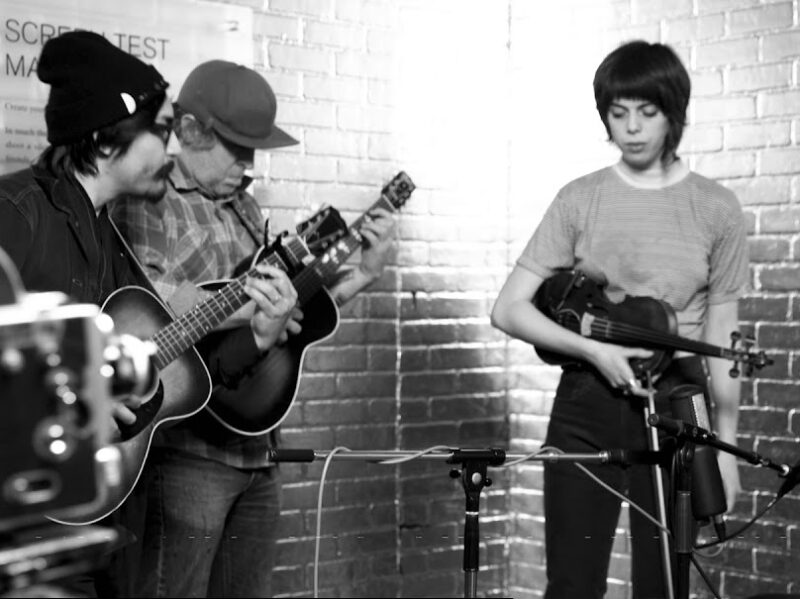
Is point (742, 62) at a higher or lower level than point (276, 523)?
higher

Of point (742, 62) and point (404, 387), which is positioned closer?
point (742, 62)

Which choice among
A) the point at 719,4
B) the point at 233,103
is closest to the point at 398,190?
the point at 233,103

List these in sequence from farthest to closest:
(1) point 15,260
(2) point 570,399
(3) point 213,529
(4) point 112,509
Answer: (3) point 213,529 → (2) point 570,399 → (4) point 112,509 → (1) point 15,260

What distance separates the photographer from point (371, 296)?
12.2 ft

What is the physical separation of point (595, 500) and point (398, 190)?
979mm

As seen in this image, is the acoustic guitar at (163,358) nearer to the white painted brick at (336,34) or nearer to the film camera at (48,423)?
the white painted brick at (336,34)

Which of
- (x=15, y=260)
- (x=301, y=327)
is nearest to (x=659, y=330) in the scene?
(x=301, y=327)

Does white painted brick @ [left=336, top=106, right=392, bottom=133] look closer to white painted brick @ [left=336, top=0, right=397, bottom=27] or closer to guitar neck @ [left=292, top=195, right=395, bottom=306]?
white painted brick @ [left=336, top=0, right=397, bottom=27]

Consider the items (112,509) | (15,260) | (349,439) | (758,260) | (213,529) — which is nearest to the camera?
(15,260)

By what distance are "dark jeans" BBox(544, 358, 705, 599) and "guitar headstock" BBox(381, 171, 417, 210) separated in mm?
758

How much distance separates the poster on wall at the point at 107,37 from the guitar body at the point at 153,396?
0.69 metres

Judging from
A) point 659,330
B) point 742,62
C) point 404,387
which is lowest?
point 404,387

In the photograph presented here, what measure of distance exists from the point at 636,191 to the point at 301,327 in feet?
2.80

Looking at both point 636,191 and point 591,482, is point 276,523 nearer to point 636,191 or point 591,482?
point 591,482
